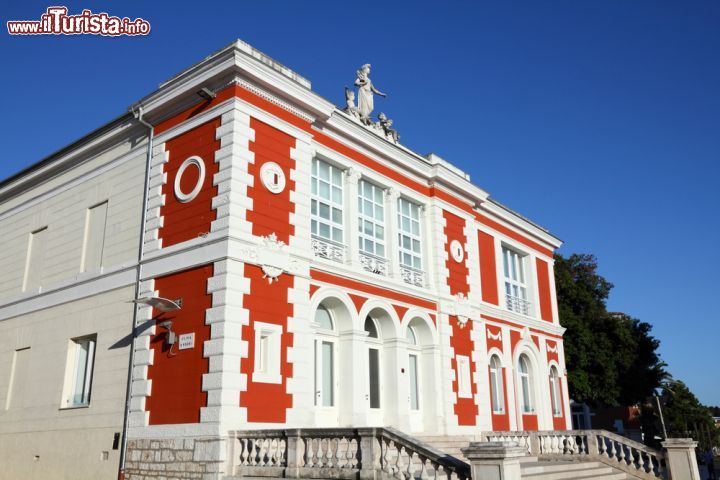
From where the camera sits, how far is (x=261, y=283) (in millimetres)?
12219

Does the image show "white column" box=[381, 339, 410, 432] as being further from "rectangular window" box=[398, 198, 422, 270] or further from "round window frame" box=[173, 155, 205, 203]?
"round window frame" box=[173, 155, 205, 203]

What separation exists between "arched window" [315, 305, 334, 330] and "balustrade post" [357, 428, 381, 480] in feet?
16.3

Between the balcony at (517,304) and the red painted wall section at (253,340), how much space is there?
11.4m

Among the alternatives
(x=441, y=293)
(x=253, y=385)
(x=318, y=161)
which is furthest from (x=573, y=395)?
(x=253, y=385)

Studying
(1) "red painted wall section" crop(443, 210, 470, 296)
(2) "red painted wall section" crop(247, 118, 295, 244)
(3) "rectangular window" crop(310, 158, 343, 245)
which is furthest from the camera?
(1) "red painted wall section" crop(443, 210, 470, 296)

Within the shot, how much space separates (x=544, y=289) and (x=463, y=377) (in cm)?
863

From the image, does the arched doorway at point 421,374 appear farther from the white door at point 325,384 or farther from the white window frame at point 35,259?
the white window frame at point 35,259

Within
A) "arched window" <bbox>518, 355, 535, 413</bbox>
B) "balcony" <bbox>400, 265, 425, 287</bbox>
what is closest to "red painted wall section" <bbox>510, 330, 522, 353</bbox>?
"arched window" <bbox>518, 355, 535, 413</bbox>

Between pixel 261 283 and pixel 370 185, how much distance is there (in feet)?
17.8

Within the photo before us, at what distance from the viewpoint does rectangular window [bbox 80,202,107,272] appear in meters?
15.0

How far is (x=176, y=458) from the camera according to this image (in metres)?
11.4

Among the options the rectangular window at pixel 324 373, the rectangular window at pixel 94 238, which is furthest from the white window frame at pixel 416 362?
the rectangular window at pixel 94 238

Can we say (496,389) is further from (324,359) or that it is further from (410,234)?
(324,359)

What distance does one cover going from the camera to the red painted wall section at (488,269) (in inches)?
817
